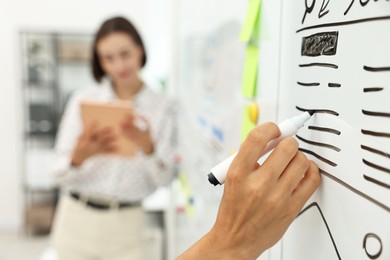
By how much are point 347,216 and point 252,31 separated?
1.06 ft

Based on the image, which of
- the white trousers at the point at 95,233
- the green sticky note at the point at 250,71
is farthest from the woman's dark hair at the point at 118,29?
the green sticky note at the point at 250,71

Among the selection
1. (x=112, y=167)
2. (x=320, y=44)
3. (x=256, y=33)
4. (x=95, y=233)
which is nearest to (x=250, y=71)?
(x=256, y=33)

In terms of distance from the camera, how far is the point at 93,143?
4.42 feet

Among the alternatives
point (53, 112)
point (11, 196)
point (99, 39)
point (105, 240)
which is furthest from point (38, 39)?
point (105, 240)

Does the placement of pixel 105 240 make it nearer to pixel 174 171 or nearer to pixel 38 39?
pixel 174 171

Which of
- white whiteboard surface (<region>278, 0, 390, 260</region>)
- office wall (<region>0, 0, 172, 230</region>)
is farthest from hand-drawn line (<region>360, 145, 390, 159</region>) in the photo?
office wall (<region>0, 0, 172, 230</region>)

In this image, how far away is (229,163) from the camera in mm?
383

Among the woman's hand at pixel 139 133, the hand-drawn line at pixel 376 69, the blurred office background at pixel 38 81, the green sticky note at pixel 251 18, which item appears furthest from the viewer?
the blurred office background at pixel 38 81

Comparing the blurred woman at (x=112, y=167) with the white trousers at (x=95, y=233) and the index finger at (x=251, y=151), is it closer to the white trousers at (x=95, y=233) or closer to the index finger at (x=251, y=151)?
the white trousers at (x=95, y=233)

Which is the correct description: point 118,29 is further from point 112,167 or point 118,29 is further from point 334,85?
point 334,85

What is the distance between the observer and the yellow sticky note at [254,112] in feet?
1.80

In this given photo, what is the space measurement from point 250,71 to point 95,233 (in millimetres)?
1077

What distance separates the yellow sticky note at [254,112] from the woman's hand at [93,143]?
2.87 ft

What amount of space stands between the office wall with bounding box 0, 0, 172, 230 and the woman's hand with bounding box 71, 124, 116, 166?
6.13 feet
